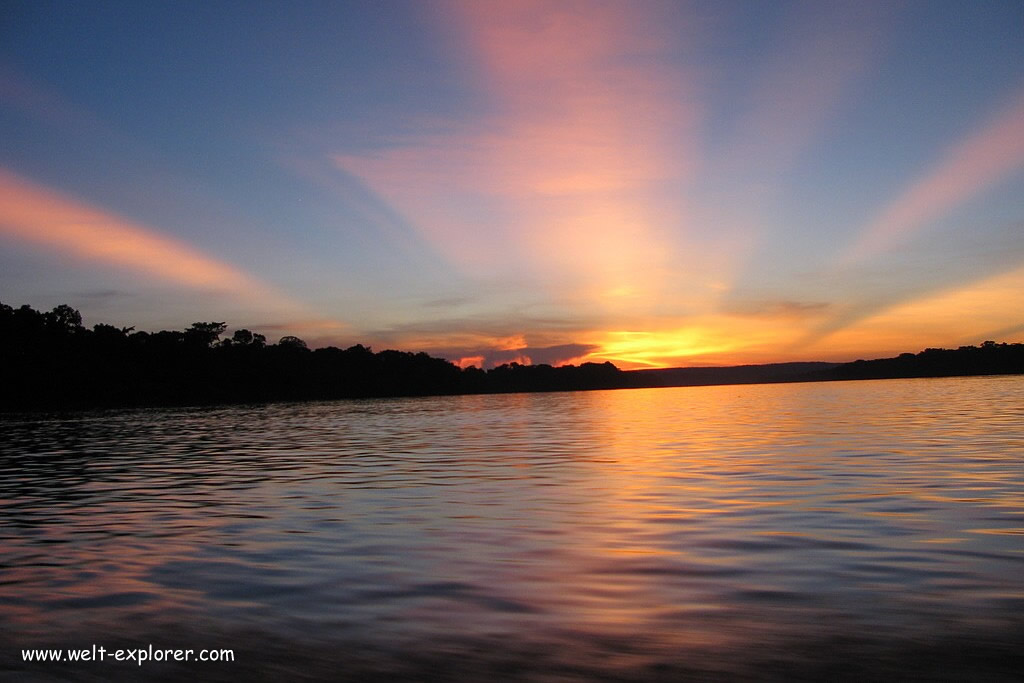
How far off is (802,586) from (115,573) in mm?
11015

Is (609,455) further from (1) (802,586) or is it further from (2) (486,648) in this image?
(2) (486,648)

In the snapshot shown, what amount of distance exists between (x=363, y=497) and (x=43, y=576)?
→ 946cm

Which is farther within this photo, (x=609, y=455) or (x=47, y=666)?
(x=609, y=455)

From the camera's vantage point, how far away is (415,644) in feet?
28.4

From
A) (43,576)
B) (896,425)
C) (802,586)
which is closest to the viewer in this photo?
(802,586)

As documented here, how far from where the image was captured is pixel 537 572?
39.5 ft

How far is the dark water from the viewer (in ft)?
26.8

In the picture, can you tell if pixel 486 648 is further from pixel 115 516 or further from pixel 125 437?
pixel 125 437

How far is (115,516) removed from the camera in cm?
1858

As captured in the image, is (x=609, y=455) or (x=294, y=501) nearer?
(x=294, y=501)

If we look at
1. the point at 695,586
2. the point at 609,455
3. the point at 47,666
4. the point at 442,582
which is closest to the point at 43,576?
the point at 47,666

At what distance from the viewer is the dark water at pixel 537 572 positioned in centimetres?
816

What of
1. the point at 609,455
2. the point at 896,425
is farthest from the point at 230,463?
the point at 896,425

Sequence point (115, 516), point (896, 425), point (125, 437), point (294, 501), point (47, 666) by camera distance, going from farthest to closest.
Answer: point (125, 437), point (896, 425), point (294, 501), point (115, 516), point (47, 666)
